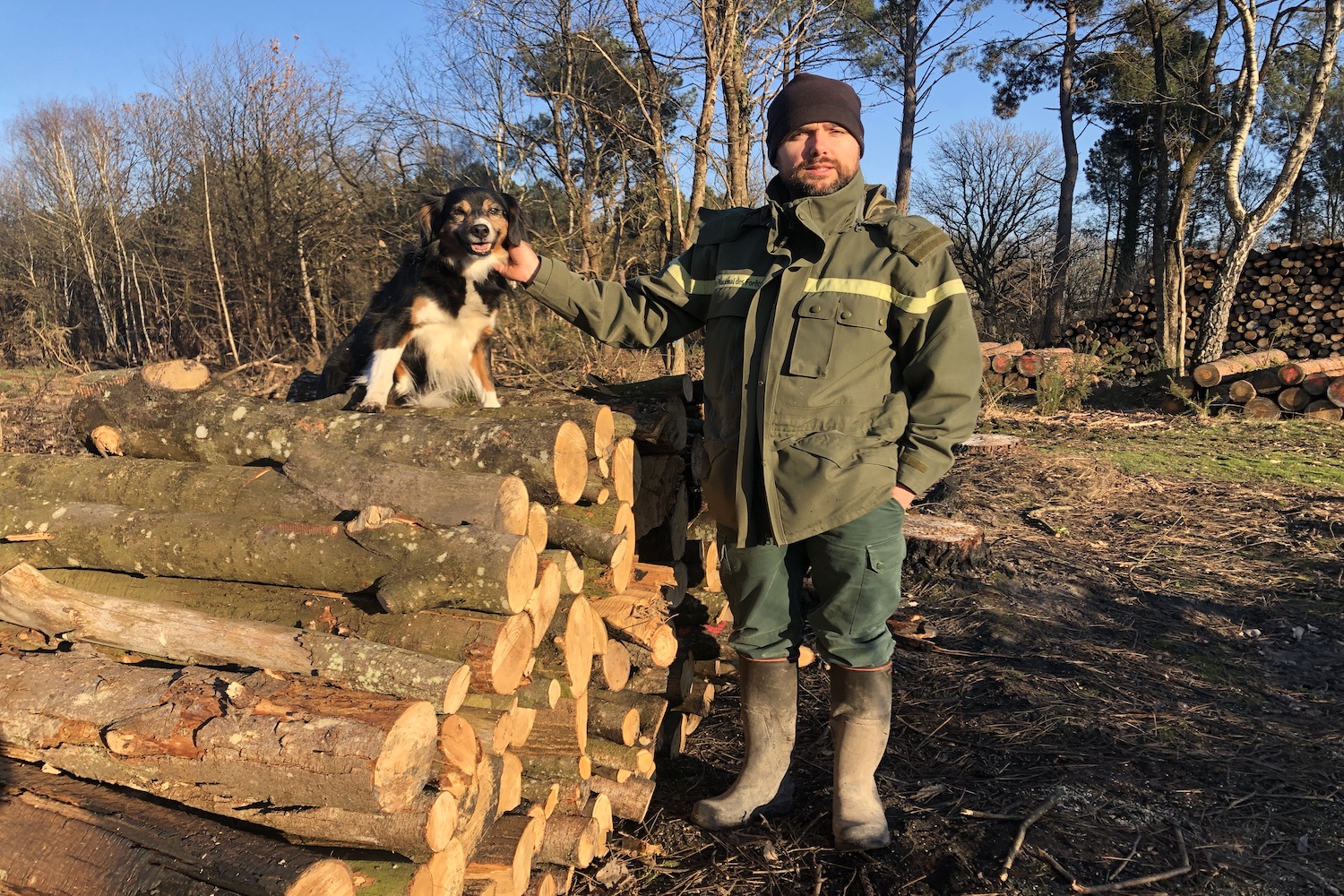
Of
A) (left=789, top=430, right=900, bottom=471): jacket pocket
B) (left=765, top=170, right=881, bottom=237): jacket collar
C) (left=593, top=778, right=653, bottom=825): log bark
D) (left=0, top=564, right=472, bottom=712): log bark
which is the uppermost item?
(left=765, top=170, right=881, bottom=237): jacket collar

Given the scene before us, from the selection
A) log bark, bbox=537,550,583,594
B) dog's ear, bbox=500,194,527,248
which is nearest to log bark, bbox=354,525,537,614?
log bark, bbox=537,550,583,594

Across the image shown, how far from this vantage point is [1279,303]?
1315 centimetres

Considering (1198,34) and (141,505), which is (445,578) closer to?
(141,505)

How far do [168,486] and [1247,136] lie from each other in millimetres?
Result: 12633

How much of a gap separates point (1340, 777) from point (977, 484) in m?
3.97

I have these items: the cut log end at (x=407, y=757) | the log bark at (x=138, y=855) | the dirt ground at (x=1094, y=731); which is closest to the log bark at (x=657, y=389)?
the dirt ground at (x=1094, y=731)

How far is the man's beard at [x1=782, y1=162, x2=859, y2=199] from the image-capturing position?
8.29 ft

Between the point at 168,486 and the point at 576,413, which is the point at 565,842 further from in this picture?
the point at 168,486

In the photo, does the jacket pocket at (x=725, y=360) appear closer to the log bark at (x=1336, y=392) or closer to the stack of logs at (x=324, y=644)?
the stack of logs at (x=324, y=644)

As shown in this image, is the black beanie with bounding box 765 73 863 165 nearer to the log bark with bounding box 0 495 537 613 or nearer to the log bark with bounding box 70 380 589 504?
the log bark with bounding box 70 380 589 504

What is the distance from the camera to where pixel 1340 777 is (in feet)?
8.82

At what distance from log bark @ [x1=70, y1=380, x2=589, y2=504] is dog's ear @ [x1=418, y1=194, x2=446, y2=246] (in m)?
1.25

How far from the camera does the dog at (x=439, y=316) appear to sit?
3799 mm

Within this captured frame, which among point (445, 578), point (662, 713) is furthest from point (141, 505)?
point (662, 713)
